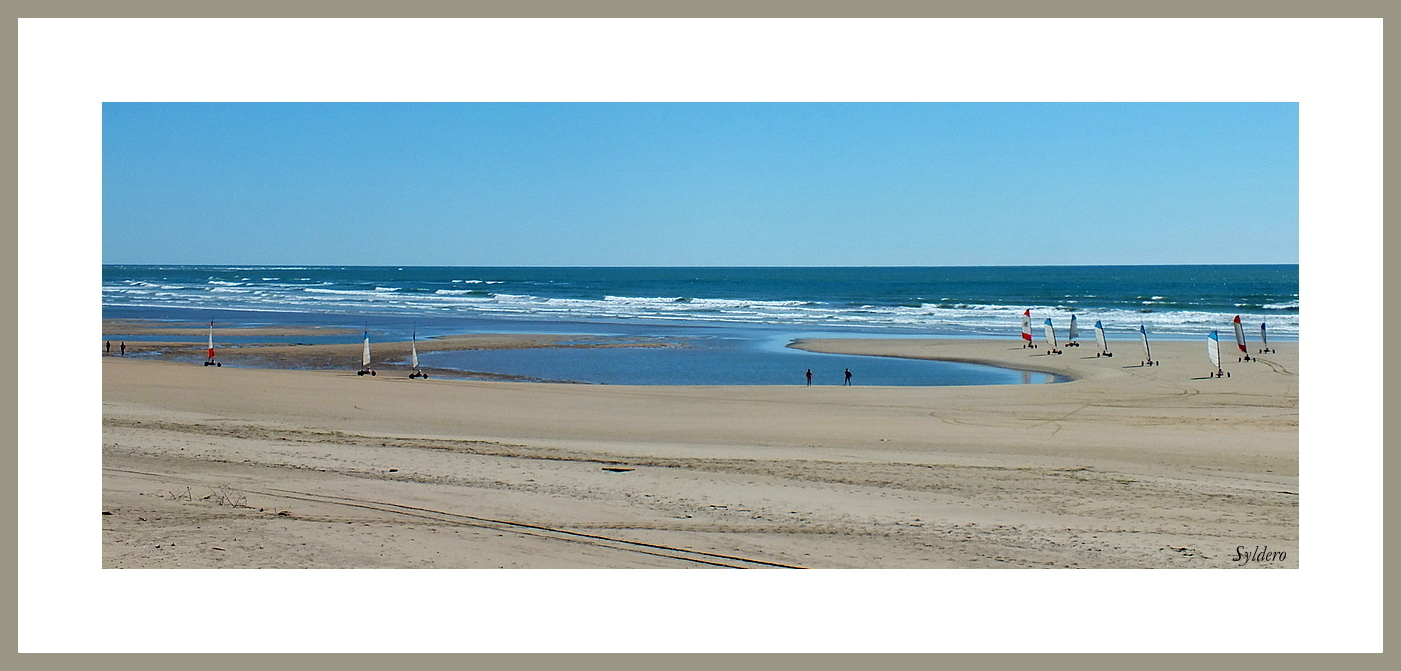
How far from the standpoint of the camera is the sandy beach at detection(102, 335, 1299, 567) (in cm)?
780

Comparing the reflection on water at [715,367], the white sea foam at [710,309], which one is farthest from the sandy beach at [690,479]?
the white sea foam at [710,309]

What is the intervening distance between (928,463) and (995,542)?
338 cm

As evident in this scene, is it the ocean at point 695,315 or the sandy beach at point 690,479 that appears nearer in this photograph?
the sandy beach at point 690,479

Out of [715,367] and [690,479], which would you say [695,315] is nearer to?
[715,367]

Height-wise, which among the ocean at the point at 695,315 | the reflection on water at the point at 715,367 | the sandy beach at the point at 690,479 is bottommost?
the sandy beach at the point at 690,479

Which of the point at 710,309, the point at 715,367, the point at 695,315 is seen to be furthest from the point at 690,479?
the point at 710,309

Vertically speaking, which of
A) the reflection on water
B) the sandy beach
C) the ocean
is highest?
the ocean

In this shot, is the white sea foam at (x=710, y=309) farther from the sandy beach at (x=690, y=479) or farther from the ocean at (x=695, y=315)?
the sandy beach at (x=690, y=479)

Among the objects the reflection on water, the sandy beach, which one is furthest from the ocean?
the sandy beach

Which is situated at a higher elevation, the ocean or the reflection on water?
the ocean

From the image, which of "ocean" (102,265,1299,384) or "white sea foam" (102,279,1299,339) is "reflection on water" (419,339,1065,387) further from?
"white sea foam" (102,279,1299,339)

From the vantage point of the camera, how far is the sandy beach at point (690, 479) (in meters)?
7.80
